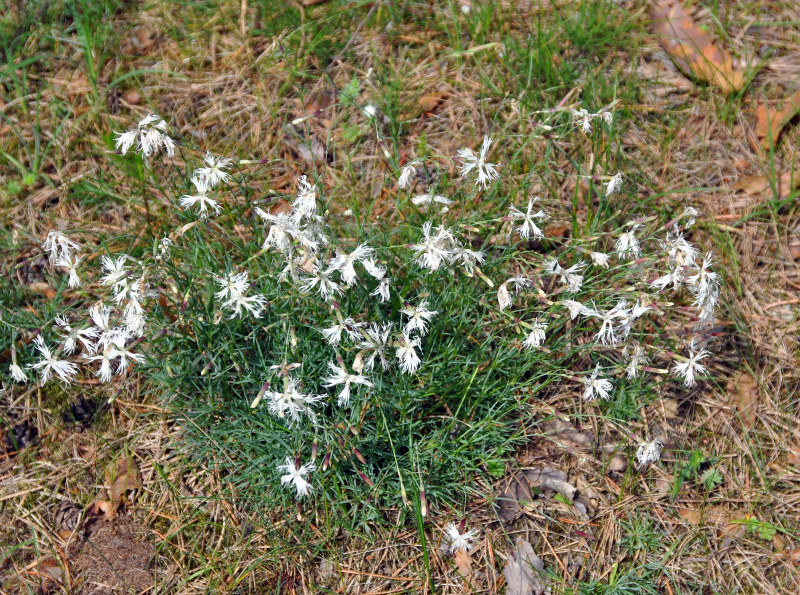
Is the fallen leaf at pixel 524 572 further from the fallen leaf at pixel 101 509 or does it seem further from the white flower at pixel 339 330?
the fallen leaf at pixel 101 509

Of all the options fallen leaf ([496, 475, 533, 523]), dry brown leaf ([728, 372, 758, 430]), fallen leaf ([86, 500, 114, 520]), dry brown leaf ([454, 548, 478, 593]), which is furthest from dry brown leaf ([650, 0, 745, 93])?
fallen leaf ([86, 500, 114, 520])

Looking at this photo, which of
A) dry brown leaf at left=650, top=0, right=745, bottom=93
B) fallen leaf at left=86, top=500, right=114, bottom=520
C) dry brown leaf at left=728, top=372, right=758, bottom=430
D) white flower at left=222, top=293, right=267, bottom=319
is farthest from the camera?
dry brown leaf at left=650, top=0, right=745, bottom=93

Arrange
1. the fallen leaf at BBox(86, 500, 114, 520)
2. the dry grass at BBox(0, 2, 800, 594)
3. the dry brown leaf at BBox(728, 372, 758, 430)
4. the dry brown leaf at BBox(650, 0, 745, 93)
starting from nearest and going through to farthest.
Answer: the dry grass at BBox(0, 2, 800, 594)
the fallen leaf at BBox(86, 500, 114, 520)
the dry brown leaf at BBox(728, 372, 758, 430)
the dry brown leaf at BBox(650, 0, 745, 93)

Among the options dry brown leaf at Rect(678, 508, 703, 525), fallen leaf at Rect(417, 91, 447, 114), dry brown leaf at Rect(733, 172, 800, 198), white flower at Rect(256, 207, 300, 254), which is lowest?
dry brown leaf at Rect(678, 508, 703, 525)

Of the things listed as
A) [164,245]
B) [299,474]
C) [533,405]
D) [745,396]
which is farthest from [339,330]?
[745,396]

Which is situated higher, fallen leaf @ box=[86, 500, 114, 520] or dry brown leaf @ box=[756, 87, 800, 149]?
dry brown leaf @ box=[756, 87, 800, 149]

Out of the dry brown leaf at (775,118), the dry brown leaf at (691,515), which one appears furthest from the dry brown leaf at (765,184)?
the dry brown leaf at (691,515)

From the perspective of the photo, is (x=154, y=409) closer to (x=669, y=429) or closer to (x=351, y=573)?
(x=351, y=573)

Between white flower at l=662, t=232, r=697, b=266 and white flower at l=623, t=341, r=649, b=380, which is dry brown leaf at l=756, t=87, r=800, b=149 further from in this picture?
white flower at l=623, t=341, r=649, b=380
